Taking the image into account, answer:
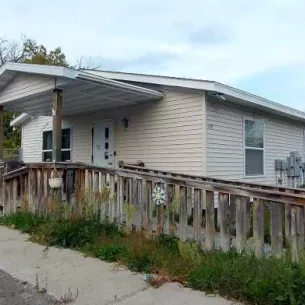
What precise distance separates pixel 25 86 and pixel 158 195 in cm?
559

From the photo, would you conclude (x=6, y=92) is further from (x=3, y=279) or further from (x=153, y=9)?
(x=3, y=279)

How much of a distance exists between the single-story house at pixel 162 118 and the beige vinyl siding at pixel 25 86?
0.02 meters

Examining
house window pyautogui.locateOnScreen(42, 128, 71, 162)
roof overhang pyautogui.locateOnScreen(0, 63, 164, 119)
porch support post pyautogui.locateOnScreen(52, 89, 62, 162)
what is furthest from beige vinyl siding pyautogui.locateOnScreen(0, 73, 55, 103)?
house window pyautogui.locateOnScreen(42, 128, 71, 162)

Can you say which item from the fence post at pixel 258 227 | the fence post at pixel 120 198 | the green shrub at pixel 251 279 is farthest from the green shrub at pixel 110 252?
the fence post at pixel 258 227

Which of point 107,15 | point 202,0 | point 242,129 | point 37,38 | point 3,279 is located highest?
point 37,38

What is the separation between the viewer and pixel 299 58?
62.0 feet

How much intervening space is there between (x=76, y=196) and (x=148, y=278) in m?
3.06

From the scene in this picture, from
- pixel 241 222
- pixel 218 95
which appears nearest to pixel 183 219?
pixel 241 222

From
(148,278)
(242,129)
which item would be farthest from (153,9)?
(148,278)

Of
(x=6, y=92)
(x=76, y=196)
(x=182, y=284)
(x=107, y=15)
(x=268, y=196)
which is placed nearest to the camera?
(x=182, y=284)

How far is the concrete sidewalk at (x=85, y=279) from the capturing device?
4.18 metres

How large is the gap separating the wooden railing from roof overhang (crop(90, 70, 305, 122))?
322 cm

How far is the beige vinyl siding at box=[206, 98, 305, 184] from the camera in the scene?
394 inches

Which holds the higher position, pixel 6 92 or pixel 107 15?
pixel 107 15
